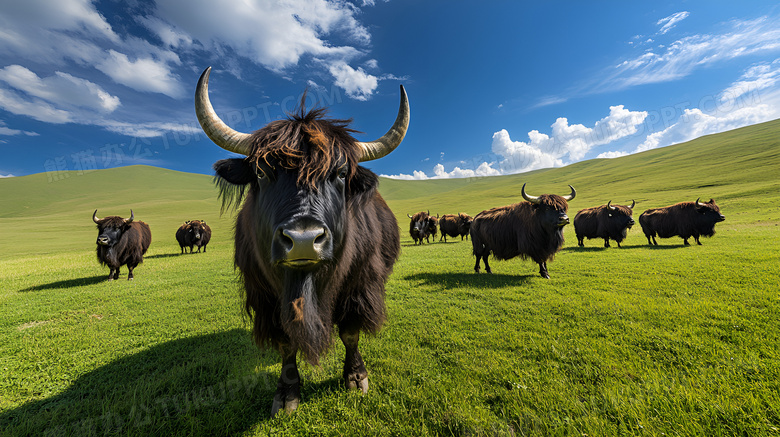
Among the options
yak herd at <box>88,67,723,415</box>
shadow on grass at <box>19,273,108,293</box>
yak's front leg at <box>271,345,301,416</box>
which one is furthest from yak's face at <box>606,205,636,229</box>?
shadow on grass at <box>19,273,108,293</box>

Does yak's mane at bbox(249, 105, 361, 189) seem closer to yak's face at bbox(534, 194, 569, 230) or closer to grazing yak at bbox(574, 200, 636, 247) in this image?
yak's face at bbox(534, 194, 569, 230)

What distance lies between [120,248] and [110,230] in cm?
73

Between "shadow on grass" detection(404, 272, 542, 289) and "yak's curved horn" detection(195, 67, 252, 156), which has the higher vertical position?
"yak's curved horn" detection(195, 67, 252, 156)

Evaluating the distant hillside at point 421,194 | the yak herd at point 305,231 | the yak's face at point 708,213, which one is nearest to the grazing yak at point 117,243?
the yak herd at point 305,231

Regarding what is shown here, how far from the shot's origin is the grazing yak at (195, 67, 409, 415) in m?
2.12

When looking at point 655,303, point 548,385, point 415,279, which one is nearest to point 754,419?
point 548,385

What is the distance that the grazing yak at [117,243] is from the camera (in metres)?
9.28

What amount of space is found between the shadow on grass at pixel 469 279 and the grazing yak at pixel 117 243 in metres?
10.4

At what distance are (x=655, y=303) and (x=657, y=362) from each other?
2.57m

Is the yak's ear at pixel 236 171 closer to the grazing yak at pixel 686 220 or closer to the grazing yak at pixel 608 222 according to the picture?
the grazing yak at pixel 608 222

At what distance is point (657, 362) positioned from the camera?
3.04m

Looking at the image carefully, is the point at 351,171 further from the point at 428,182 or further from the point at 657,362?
the point at 428,182

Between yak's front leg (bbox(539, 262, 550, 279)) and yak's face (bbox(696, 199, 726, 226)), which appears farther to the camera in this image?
yak's face (bbox(696, 199, 726, 226))

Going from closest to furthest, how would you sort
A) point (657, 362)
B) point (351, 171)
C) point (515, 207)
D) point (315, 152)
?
point (315, 152) → point (351, 171) → point (657, 362) → point (515, 207)
